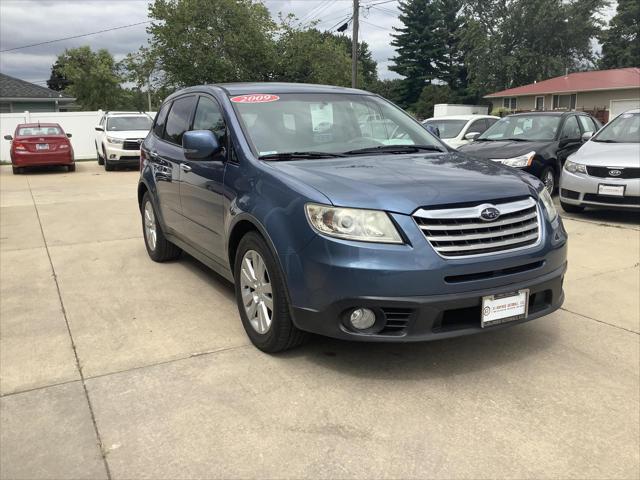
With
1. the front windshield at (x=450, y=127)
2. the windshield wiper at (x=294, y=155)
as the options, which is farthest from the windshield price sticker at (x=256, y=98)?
the front windshield at (x=450, y=127)

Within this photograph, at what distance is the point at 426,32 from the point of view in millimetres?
58562

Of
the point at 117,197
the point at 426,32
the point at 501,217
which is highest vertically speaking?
the point at 426,32

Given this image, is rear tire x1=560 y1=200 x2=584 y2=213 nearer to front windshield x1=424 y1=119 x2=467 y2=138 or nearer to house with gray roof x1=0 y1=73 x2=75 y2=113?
front windshield x1=424 y1=119 x2=467 y2=138

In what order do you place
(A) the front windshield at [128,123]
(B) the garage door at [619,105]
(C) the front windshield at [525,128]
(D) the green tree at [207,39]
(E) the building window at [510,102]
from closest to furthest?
(C) the front windshield at [525,128] < (A) the front windshield at [128,123] < (D) the green tree at [207,39] < (B) the garage door at [619,105] < (E) the building window at [510,102]

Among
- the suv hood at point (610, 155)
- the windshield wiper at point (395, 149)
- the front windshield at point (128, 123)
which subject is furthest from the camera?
the front windshield at point (128, 123)

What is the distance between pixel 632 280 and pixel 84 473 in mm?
4815

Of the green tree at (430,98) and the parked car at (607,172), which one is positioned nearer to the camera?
the parked car at (607,172)

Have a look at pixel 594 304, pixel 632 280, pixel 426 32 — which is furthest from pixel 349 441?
pixel 426 32

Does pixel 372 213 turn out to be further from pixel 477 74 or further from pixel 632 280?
pixel 477 74

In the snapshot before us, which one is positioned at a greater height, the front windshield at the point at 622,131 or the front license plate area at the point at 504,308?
the front windshield at the point at 622,131

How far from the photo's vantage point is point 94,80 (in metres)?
39.3

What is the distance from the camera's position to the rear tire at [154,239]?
591 centimetres

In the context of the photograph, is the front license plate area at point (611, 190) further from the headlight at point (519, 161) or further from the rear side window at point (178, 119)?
the rear side window at point (178, 119)

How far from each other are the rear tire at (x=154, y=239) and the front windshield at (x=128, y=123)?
1244 centimetres
